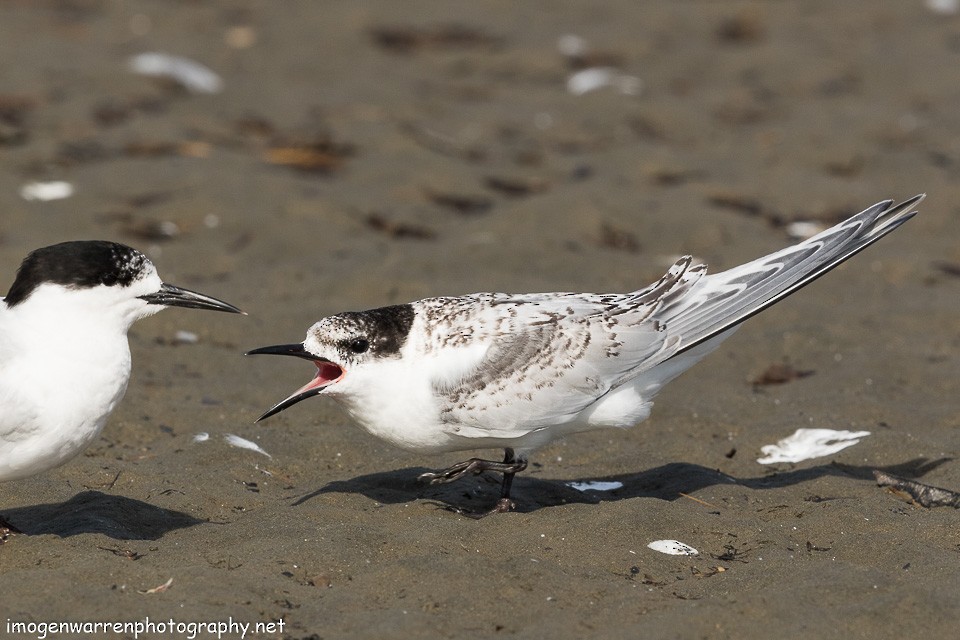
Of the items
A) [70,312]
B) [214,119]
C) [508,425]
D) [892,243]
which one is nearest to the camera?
[70,312]

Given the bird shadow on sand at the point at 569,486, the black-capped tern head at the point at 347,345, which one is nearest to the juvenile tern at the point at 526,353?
the black-capped tern head at the point at 347,345

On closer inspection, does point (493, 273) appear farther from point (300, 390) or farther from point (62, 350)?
point (62, 350)

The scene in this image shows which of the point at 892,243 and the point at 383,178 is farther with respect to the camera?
the point at 383,178

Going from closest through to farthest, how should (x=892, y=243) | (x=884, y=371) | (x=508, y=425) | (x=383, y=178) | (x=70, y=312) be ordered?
(x=70, y=312) < (x=508, y=425) < (x=884, y=371) < (x=892, y=243) < (x=383, y=178)

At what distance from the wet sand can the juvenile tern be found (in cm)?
36

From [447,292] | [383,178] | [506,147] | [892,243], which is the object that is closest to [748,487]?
[447,292]

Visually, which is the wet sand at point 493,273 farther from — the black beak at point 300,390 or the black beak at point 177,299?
the black beak at point 177,299

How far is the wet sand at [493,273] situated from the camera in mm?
4223

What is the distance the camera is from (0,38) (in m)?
11.2

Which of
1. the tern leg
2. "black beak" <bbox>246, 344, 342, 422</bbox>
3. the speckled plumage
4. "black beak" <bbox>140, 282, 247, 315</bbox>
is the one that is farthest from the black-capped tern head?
the speckled plumage

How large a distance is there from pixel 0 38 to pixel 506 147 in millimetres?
4786

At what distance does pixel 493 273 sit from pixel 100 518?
3.82 m

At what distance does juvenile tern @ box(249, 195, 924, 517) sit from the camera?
5004 millimetres

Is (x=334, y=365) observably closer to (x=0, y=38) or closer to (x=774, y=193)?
(x=774, y=193)
